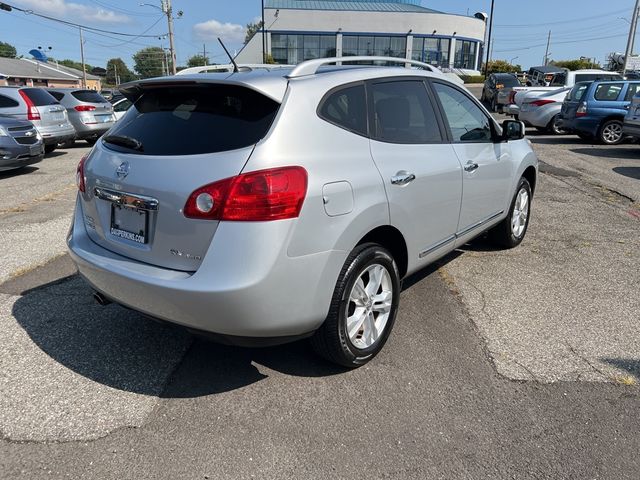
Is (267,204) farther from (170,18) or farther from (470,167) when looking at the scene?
(170,18)

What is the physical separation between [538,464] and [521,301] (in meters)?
1.96

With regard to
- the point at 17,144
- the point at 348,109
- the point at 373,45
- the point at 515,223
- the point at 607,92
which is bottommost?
the point at 515,223

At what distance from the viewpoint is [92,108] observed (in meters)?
14.4

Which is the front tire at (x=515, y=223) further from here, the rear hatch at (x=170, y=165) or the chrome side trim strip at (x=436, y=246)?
the rear hatch at (x=170, y=165)

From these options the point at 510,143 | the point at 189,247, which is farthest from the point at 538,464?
the point at 510,143

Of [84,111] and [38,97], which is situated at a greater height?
[38,97]

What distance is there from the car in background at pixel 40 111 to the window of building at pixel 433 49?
60.9 m

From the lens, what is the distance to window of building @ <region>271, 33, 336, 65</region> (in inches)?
2510

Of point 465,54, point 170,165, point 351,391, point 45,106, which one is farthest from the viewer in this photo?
point 465,54

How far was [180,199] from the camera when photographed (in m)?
2.55

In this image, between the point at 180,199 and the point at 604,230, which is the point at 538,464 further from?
the point at 604,230

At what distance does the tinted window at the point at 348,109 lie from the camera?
289 cm

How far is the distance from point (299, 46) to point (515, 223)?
6345 centimetres

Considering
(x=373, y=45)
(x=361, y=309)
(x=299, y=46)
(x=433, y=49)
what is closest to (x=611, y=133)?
(x=361, y=309)
